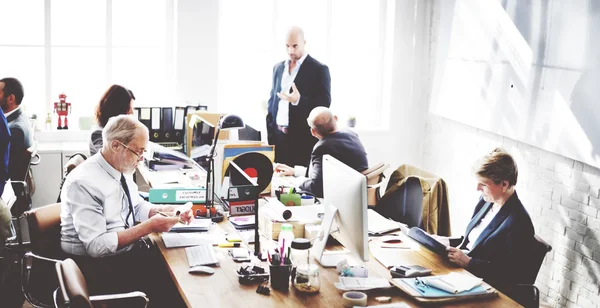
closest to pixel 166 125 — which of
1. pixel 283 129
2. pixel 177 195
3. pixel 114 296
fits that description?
pixel 283 129

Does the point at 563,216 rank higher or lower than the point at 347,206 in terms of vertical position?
lower

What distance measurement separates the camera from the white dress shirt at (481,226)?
3.96m

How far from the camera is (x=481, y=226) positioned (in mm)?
4047

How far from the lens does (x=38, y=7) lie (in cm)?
656

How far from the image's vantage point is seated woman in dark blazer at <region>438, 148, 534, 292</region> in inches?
143

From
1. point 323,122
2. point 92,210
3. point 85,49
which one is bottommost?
point 92,210

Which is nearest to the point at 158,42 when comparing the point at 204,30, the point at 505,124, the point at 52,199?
the point at 204,30

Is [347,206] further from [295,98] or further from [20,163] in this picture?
[20,163]

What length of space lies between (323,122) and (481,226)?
143 cm

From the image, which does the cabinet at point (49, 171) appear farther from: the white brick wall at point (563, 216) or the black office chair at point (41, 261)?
the white brick wall at point (563, 216)

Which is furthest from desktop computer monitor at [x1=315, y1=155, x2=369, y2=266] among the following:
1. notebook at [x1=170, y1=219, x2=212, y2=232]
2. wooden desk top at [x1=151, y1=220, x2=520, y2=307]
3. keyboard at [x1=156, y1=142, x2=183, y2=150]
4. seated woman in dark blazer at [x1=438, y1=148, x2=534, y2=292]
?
keyboard at [x1=156, y1=142, x2=183, y2=150]

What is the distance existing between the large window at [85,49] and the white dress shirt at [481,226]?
3698 millimetres

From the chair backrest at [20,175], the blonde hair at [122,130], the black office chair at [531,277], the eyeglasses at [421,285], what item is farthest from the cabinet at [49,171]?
the black office chair at [531,277]

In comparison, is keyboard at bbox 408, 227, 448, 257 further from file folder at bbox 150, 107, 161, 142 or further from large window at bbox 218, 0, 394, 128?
large window at bbox 218, 0, 394, 128
